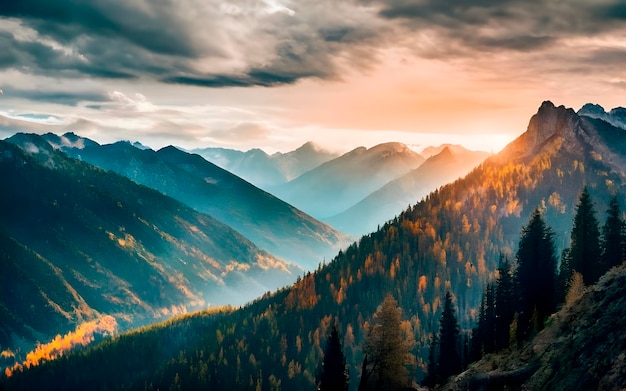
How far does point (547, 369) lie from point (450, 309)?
5877 centimetres

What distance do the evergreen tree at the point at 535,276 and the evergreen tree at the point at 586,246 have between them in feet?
14.7

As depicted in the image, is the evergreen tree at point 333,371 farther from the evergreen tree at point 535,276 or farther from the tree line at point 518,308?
the evergreen tree at point 535,276

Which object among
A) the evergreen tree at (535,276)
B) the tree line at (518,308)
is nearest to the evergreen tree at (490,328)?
the tree line at (518,308)

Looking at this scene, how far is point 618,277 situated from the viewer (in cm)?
5166

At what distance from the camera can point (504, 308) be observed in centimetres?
9494

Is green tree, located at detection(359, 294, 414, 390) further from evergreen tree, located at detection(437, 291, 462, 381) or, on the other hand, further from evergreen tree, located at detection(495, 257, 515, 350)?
evergreen tree, located at detection(437, 291, 462, 381)

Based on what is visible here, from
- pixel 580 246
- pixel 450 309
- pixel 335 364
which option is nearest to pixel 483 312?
pixel 450 309

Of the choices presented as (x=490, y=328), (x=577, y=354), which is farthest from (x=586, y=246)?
(x=577, y=354)

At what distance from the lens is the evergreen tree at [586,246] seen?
86875mm

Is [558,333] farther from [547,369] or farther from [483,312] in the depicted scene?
[483,312]

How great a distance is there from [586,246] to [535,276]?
10.8m

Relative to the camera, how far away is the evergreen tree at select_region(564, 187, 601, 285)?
8688 cm

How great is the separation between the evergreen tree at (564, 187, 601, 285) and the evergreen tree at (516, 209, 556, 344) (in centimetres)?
449

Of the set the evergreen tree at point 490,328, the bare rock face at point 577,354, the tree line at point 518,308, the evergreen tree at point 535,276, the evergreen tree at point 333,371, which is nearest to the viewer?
the bare rock face at point 577,354
